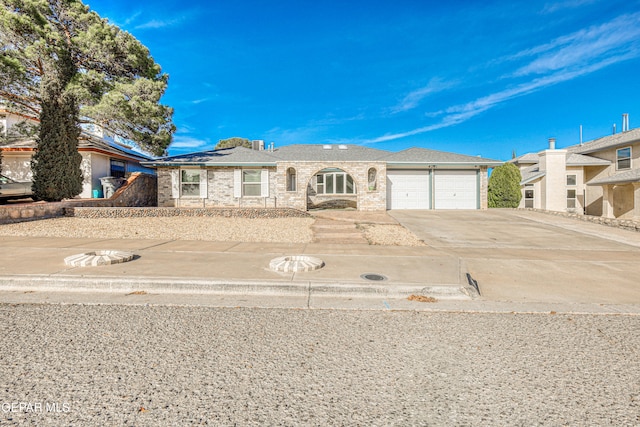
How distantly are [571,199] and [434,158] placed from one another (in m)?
10.5

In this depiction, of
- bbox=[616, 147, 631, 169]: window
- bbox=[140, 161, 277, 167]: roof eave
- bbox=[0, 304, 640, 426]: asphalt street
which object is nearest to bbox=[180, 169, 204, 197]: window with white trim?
bbox=[140, 161, 277, 167]: roof eave

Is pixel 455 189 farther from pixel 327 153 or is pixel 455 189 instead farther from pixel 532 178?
pixel 327 153

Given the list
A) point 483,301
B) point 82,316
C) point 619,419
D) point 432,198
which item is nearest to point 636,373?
point 619,419

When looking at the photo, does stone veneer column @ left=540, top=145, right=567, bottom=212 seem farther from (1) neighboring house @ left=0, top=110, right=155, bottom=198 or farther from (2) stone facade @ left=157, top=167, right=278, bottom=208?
(1) neighboring house @ left=0, top=110, right=155, bottom=198

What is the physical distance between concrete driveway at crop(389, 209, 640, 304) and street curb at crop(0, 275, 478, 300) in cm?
78

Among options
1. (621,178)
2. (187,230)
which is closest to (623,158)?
(621,178)

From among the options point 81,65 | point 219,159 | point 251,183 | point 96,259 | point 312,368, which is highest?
point 81,65

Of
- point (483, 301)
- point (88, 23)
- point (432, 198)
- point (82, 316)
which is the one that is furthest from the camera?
point (432, 198)

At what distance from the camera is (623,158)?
18.8m

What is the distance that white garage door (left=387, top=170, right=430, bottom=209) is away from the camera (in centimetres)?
1850

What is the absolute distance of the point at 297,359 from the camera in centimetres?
259

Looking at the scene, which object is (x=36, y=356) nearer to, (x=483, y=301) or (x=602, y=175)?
(x=483, y=301)

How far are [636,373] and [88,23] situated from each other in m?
20.3

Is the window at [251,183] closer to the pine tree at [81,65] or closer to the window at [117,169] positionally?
the pine tree at [81,65]
